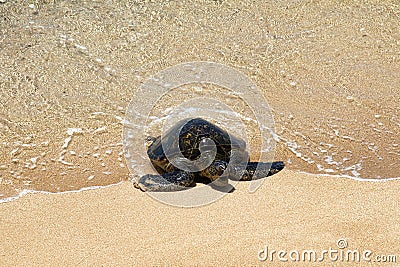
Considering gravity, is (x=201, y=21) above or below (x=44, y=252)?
above

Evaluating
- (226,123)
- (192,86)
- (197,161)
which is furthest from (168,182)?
(192,86)

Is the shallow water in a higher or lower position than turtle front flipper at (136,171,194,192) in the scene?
higher

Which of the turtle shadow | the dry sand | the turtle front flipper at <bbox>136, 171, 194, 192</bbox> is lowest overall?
the dry sand

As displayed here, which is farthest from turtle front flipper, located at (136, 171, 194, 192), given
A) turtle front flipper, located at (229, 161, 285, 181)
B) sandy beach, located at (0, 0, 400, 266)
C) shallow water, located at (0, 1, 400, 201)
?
shallow water, located at (0, 1, 400, 201)

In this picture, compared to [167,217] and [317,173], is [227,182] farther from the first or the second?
[317,173]

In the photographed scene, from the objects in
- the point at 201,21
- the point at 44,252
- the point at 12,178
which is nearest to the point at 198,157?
the point at 44,252

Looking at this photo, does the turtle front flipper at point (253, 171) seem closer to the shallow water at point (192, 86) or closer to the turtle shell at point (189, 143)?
the turtle shell at point (189, 143)

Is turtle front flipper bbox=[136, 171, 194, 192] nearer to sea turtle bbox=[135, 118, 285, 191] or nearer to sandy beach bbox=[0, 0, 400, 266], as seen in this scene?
sea turtle bbox=[135, 118, 285, 191]
